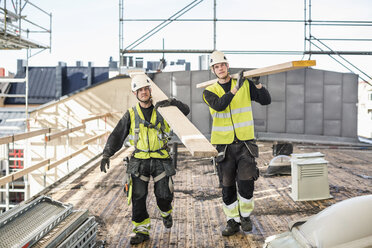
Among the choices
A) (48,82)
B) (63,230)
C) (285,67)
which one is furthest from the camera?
(48,82)

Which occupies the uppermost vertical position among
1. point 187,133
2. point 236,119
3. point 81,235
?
point 236,119

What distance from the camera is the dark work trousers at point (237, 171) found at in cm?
377

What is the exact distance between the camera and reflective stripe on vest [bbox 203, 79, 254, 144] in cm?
380

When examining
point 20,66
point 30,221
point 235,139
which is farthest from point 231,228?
point 20,66

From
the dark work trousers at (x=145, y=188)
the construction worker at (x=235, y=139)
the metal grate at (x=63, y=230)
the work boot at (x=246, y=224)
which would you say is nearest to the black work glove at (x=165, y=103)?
the construction worker at (x=235, y=139)

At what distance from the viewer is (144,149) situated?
3.65 metres

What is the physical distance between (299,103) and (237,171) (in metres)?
9.63

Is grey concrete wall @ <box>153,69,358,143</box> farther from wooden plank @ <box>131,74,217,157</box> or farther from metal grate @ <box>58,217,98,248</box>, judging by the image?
metal grate @ <box>58,217,98,248</box>

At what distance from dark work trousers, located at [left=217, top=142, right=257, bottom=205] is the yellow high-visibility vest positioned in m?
0.75

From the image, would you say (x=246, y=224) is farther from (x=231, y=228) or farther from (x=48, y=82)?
(x=48, y=82)

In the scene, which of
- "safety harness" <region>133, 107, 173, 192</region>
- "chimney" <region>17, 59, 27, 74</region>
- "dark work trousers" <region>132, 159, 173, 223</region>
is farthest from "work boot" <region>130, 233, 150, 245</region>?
"chimney" <region>17, 59, 27, 74</region>

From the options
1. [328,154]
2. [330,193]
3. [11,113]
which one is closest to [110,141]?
[330,193]

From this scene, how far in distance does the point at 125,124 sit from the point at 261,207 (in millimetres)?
2556

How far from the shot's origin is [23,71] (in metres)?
34.0
